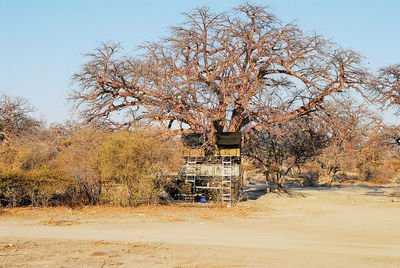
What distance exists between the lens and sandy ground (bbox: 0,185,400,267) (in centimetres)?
905

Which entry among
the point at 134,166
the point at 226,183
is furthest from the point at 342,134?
the point at 134,166

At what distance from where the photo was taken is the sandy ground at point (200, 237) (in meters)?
9.05

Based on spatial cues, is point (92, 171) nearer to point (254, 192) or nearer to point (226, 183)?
point (226, 183)

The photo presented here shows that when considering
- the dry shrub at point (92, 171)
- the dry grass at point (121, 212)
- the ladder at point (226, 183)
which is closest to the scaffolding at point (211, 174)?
the ladder at point (226, 183)

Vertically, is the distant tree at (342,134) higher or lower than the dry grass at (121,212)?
higher

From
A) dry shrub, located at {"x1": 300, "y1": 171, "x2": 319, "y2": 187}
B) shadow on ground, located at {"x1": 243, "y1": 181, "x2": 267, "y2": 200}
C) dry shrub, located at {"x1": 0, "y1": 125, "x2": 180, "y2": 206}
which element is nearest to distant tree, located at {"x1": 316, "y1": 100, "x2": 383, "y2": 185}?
dry shrub, located at {"x1": 300, "y1": 171, "x2": 319, "y2": 187}

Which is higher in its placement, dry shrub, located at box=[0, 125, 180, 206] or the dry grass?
dry shrub, located at box=[0, 125, 180, 206]

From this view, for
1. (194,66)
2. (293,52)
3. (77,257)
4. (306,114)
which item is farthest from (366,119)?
(77,257)

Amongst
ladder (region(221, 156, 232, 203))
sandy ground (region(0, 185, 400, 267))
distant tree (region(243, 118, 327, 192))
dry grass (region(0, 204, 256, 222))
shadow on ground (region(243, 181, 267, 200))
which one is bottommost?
sandy ground (region(0, 185, 400, 267))

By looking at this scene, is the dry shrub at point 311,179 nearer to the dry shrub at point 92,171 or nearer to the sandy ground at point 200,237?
the sandy ground at point 200,237

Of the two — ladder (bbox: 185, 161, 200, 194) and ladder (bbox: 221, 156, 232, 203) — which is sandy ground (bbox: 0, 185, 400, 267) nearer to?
ladder (bbox: 221, 156, 232, 203)

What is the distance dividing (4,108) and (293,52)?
28899 mm

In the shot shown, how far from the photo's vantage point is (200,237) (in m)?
12.0

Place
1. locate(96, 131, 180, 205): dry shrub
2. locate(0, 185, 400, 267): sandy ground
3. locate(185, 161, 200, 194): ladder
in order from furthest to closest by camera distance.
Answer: locate(185, 161, 200, 194): ladder < locate(96, 131, 180, 205): dry shrub < locate(0, 185, 400, 267): sandy ground
